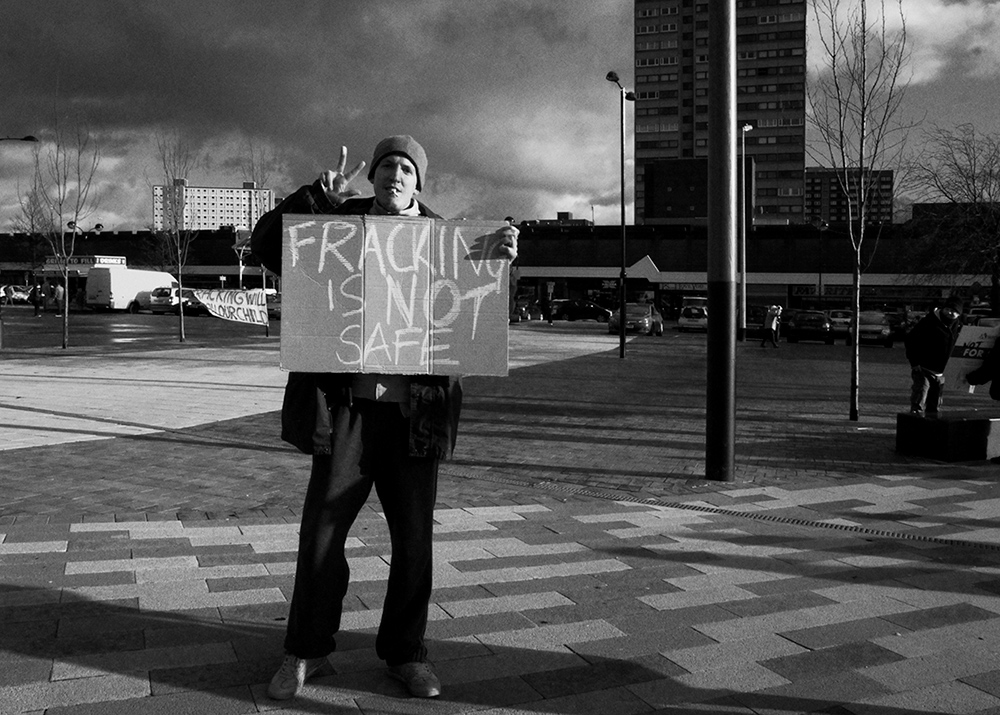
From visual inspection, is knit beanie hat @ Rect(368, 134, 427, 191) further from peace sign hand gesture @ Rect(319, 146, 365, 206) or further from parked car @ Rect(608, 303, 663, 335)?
parked car @ Rect(608, 303, 663, 335)

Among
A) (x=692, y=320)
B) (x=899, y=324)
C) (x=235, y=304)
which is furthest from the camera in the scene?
(x=899, y=324)

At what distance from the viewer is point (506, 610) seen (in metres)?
4.61

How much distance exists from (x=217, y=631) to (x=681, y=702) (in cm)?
200

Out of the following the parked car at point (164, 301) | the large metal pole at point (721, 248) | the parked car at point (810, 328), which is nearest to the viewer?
the large metal pole at point (721, 248)

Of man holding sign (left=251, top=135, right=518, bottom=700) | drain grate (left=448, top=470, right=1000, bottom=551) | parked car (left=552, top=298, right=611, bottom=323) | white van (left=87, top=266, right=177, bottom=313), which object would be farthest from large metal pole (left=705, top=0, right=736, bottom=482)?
white van (left=87, top=266, right=177, bottom=313)

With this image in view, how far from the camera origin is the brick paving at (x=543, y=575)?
12.0 ft

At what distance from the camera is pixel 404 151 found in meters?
3.58

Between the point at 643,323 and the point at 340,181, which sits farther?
the point at 643,323

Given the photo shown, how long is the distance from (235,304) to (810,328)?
80.3ft

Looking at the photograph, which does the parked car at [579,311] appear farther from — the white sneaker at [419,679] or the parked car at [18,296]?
the white sneaker at [419,679]

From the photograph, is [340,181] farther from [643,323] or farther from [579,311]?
[579,311]

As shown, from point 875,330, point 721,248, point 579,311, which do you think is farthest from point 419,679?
point 579,311

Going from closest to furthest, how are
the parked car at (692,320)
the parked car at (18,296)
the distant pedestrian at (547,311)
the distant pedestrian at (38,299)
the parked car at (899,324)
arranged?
→ 1. the parked car at (899,324)
2. the parked car at (692,320)
3. the distant pedestrian at (547,311)
4. the distant pedestrian at (38,299)
5. the parked car at (18,296)

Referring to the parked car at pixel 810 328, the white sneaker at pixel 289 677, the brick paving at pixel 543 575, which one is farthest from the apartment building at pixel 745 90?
the white sneaker at pixel 289 677
